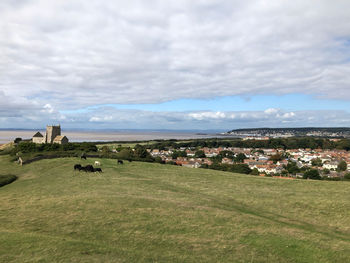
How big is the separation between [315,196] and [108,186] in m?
18.2

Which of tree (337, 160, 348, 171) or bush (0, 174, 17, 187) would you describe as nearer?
bush (0, 174, 17, 187)

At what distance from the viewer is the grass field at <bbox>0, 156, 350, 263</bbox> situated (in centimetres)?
1059

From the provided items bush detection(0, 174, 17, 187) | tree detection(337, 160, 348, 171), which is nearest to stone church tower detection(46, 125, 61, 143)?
bush detection(0, 174, 17, 187)

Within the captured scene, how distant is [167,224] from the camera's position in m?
14.0

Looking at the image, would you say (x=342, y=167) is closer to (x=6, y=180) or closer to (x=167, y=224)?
(x=167, y=224)

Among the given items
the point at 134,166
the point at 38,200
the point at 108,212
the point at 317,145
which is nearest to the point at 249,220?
the point at 108,212

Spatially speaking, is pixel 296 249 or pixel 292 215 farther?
pixel 292 215

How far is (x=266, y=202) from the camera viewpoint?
20.3 metres

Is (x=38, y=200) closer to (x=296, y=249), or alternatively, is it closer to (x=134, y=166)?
(x=296, y=249)

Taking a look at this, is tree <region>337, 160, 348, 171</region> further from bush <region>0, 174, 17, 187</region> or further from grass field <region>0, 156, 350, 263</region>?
bush <region>0, 174, 17, 187</region>

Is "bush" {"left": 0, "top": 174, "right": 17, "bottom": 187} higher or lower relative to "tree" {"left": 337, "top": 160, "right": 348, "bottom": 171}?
higher

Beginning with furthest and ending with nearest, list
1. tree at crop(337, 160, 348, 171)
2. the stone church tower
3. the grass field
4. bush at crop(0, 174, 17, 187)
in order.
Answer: tree at crop(337, 160, 348, 171) → the stone church tower → bush at crop(0, 174, 17, 187) → the grass field

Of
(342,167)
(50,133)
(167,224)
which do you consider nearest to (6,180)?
(167,224)

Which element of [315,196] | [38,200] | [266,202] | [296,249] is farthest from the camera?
[315,196]
